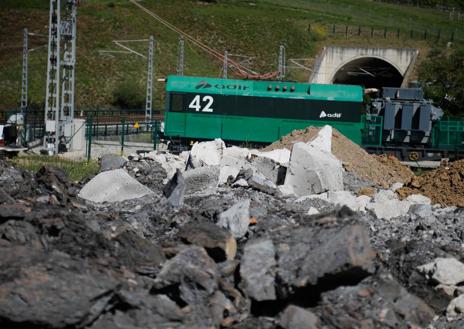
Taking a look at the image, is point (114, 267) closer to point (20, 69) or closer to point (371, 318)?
point (371, 318)

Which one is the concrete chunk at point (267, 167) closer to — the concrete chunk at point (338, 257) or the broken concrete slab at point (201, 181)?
the broken concrete slab at point (201, 181)

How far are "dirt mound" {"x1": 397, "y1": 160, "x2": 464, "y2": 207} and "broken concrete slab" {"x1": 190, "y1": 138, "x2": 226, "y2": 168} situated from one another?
3985 mm

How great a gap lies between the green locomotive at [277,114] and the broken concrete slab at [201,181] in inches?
675

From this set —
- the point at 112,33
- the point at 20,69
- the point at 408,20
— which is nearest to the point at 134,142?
the point at 20,69

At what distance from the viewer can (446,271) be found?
10.8m

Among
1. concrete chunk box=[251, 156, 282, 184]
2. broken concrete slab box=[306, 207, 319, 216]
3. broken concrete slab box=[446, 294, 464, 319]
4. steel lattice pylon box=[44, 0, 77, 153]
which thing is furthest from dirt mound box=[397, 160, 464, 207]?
steel lattice pylon box=[44, 0, 77, 153]

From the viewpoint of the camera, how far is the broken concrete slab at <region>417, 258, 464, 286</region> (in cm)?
1073

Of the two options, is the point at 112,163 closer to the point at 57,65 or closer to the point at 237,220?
the point at 237,220

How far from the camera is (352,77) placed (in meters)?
67.9

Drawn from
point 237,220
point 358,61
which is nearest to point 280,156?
point 237,220

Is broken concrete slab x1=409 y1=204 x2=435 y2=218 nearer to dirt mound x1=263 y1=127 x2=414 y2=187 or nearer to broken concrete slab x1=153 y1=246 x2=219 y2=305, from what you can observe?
broken concrete slab x1=153 y1=246 x2=219 y2=305

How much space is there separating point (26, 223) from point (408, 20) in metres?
77.4

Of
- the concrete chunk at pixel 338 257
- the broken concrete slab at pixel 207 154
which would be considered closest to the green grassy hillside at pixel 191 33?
the broken concrete slab at pixel 207 154

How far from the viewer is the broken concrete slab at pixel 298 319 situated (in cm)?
883
